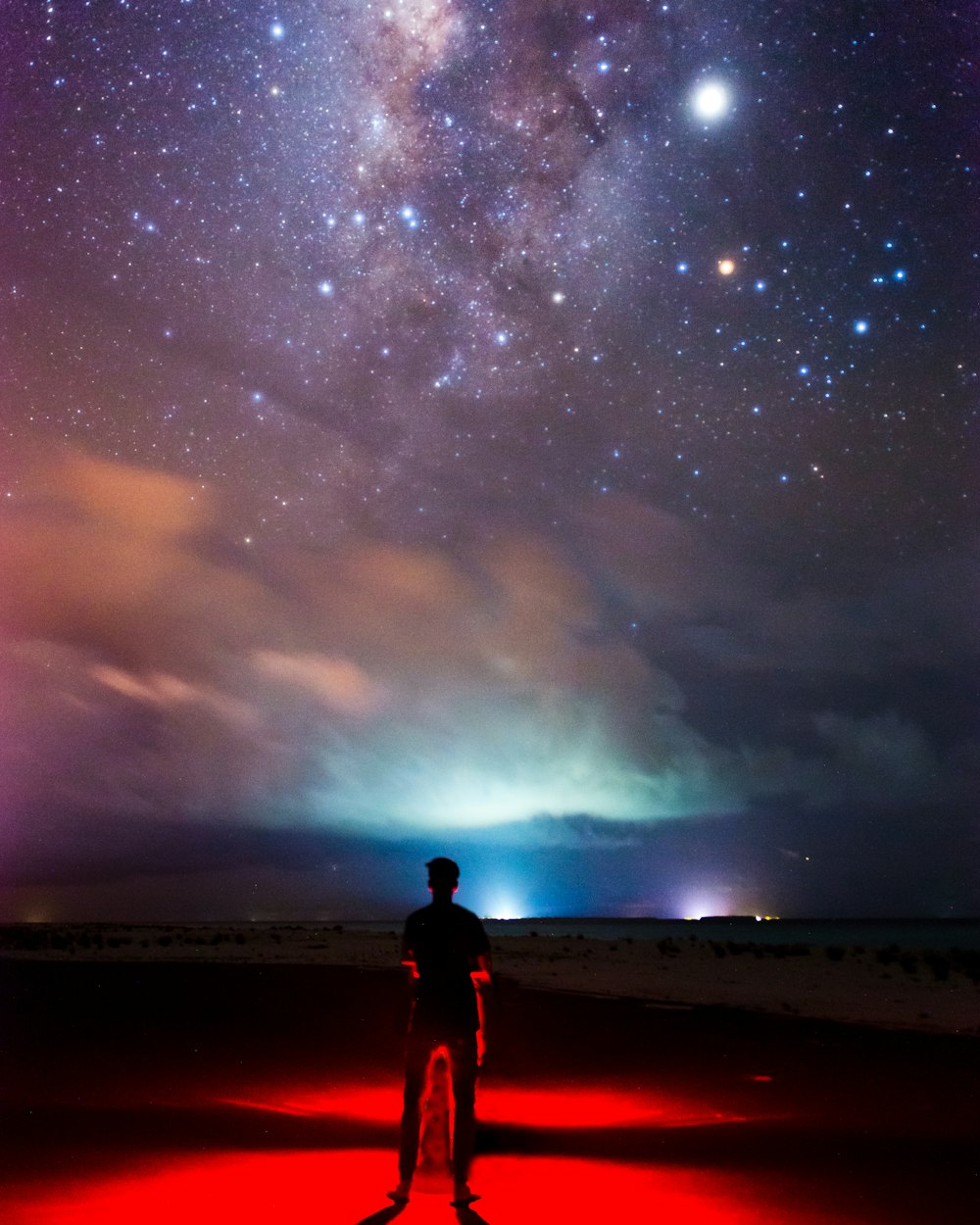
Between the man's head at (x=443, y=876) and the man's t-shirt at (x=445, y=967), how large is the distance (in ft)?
0.31

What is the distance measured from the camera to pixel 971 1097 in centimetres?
1085

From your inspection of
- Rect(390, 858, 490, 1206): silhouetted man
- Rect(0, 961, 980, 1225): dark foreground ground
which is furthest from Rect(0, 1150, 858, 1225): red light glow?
Rect(390, 858, 490, 1206): silhouetted man

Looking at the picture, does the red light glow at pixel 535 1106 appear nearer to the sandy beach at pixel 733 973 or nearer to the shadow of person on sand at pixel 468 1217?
the shadow of person on sand at pixel 468 1217

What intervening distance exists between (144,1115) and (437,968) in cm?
459

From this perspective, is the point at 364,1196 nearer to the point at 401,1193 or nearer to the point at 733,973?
the point at 401,1193

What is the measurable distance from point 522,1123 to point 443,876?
385cm

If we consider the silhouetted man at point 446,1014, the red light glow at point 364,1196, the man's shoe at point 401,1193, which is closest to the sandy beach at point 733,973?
the red light glow at point 364,1196

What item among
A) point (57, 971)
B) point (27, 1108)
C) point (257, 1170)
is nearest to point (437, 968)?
point (257, 1170)

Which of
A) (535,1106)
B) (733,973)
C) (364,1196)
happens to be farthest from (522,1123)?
(733,973)

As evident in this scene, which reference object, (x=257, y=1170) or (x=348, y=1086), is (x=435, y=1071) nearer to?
(x=257, y=1170)

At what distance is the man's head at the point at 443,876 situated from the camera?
6.75 metres

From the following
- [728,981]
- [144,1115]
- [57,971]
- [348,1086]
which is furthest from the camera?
[57,971]

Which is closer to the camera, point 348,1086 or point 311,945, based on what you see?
point 348,1086

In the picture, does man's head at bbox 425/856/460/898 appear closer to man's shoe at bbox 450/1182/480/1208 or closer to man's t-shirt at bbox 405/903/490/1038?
man's t-shirt at bbox 405/903/490/1038
